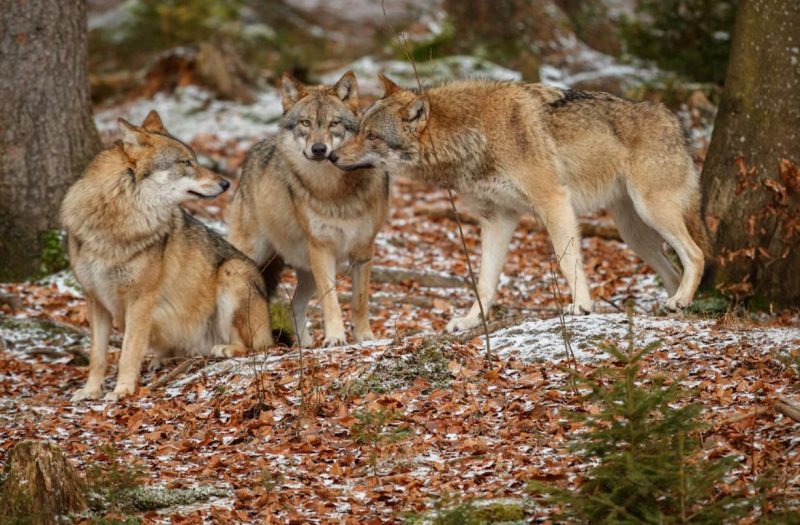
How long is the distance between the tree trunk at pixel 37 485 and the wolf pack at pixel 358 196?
284 cm

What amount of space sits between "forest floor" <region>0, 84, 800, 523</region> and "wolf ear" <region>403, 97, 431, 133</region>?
1.89m

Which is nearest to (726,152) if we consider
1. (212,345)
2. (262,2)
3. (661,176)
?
(661,176)

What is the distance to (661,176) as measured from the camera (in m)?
8.82

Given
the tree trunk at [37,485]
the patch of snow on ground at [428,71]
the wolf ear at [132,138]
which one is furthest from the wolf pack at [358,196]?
the patch of snow on ground at [428,71]

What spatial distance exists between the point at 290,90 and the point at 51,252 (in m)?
3.65

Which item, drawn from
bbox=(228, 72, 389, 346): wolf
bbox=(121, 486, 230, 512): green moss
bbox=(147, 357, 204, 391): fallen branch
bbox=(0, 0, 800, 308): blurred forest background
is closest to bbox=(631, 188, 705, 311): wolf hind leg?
bbox=(0, 0, 800, 308): blurred forest background

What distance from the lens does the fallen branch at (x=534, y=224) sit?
13547 mm

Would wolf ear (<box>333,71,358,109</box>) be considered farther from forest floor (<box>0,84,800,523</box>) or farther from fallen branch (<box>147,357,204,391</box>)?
fallen branch (<box>147,357,204,391</box>)

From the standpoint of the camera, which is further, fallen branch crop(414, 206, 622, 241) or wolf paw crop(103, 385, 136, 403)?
fallen branch crop(414, 206, 622, 241)

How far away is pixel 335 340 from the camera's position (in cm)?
906

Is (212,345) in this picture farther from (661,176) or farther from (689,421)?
(689,421)

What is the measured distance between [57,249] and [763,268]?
24.8 ft

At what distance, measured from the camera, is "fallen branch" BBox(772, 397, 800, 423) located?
567 centimetres

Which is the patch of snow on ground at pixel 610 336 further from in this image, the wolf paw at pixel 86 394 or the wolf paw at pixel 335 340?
the wolf paw at pixel 86 394
